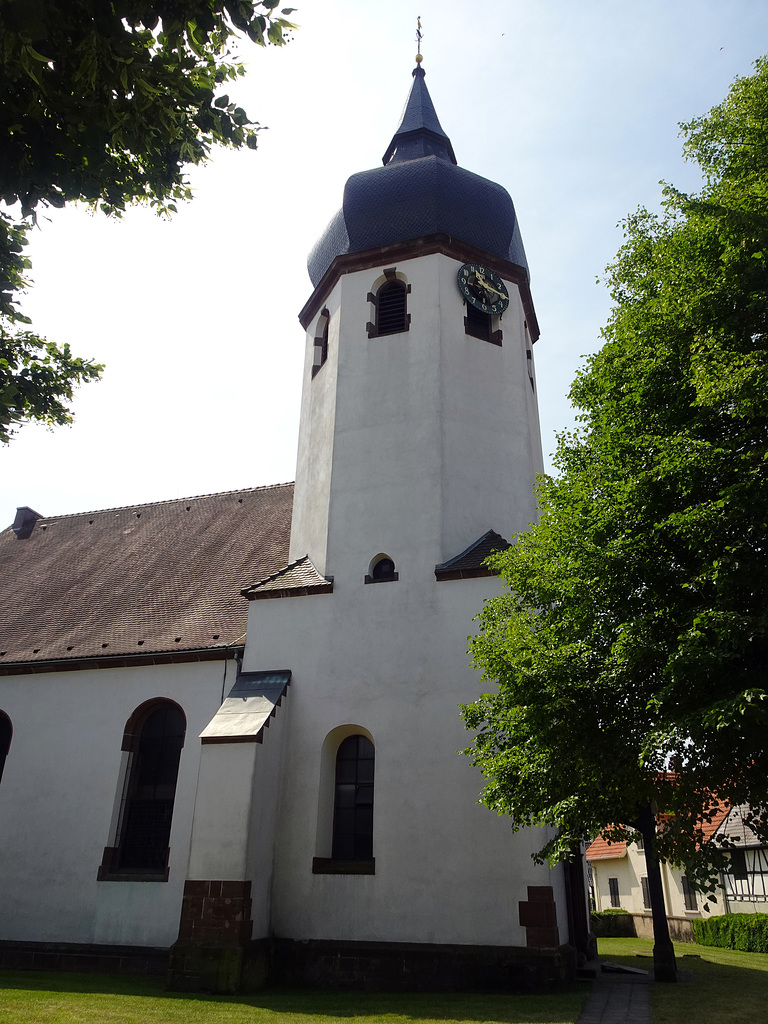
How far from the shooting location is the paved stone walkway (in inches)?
348

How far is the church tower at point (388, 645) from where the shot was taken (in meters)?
11.7

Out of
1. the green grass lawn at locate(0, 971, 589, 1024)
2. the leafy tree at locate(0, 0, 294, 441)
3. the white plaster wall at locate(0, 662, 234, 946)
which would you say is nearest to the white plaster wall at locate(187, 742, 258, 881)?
the green grass lawn at locate(0, 971, 589, 1024)

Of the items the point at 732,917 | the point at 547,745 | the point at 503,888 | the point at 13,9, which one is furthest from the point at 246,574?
the point at 732,917

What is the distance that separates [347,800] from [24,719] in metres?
7.37

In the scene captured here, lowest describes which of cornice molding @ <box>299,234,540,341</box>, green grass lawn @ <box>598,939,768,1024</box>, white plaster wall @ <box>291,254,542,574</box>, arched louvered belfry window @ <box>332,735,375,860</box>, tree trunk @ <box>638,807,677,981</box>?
green grass lawn @ <box>598,939,768,1024</box>

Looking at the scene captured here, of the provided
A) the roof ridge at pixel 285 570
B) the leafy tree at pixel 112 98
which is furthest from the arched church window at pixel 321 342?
the leafy tree at pixel 112 98

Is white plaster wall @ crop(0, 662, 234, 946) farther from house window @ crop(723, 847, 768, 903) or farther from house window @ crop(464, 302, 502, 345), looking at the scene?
house window @ crop(723, 847, 768, 903)

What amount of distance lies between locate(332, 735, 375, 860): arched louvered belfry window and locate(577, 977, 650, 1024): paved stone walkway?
3.94 metres

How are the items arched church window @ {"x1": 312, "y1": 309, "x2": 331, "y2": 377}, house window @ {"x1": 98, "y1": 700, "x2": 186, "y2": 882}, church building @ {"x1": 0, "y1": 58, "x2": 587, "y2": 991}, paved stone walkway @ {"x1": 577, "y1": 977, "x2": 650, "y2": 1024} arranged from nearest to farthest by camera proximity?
paved stone walkway @ {"x1": 577, "y1": 977, "x2": 650, "y2": 1024}
church building @ {"x1": 0, "y1": 58, "x2": 587, "y2": 991}
house window @ {"x1": 98, "y1": 700, "x2": 186, "y2": 882}
arched church window @ {"x1": 312, "y1": 309, "x2": 331, "y2": 377}

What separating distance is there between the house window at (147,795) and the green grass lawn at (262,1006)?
234 cm

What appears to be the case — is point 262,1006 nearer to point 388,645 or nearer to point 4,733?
point 388,645

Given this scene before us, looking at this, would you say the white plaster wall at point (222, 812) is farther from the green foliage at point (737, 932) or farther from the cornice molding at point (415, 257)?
the green foliage at point (737, 932)

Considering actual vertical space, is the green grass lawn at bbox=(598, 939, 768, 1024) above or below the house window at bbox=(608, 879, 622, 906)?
below

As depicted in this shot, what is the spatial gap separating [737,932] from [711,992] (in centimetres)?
1578
